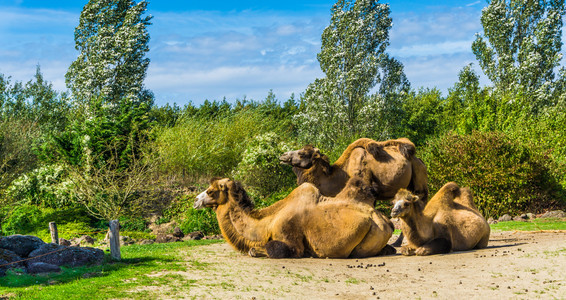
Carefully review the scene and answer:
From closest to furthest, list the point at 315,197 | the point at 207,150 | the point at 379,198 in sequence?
the point at 315,197 → the point at 379,198 → the point at 207,150

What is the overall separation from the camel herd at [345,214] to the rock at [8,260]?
3.57 meters

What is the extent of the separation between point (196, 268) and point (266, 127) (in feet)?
79.3

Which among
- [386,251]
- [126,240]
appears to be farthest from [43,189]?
[386,251]

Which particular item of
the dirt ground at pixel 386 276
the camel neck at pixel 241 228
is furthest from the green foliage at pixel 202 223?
the camel neck at pixel 241 228

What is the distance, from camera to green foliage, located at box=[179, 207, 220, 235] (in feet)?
61.9

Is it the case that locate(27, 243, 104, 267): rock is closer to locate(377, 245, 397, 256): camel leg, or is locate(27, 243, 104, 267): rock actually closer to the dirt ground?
the dirt ground

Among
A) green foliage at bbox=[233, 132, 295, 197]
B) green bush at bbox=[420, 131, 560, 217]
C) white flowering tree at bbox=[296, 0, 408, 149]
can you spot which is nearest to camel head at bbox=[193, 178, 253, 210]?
green foliage at bbox=[233, 132, 295, 197]

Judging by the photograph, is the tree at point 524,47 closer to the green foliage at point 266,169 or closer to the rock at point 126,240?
the green foliage at point 266,169

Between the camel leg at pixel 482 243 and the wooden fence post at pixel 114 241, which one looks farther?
the camel leg at pixel 482 243

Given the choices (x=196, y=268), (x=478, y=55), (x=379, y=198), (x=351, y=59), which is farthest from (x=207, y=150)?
(x=478, y=55)

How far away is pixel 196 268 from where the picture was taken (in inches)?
396

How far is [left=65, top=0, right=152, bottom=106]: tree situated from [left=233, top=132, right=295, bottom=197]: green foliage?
18.8m

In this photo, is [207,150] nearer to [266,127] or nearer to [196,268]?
[266,127]

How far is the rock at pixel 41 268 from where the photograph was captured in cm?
994
